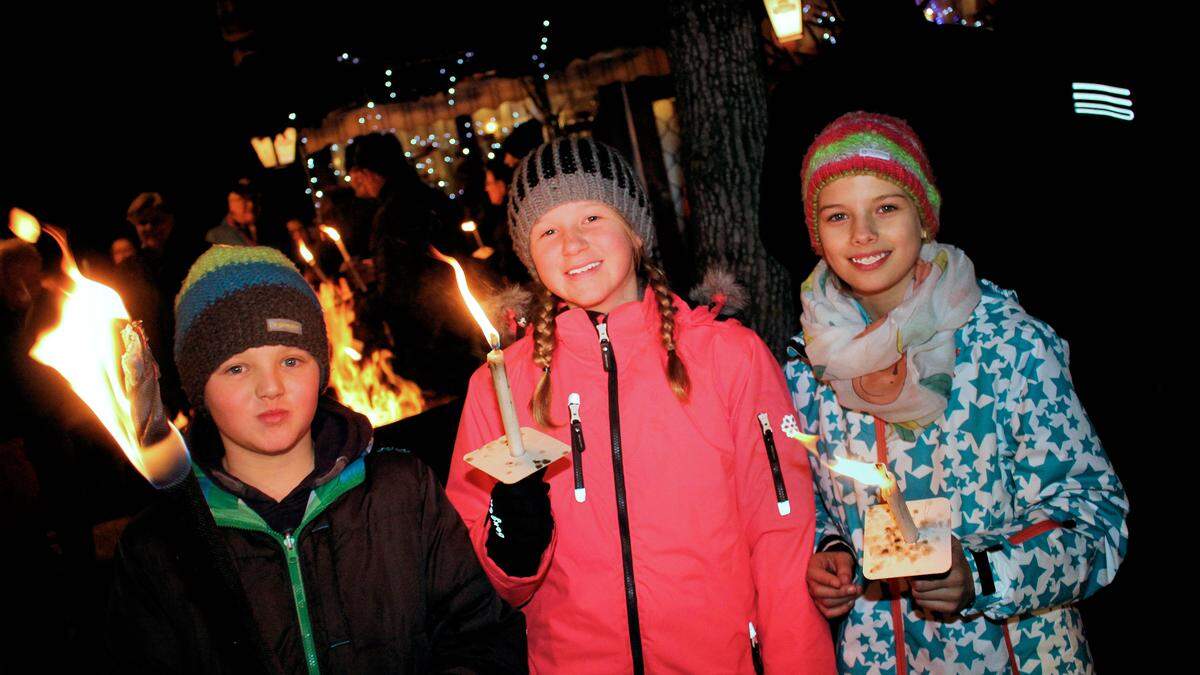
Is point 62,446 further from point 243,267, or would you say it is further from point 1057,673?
point 1057,673

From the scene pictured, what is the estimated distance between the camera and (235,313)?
7.94 feet

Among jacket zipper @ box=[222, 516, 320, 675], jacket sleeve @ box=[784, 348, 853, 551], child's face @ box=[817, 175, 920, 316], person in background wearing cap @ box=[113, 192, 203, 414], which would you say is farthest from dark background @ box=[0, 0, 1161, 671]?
person in background wearing cap @ box=[113, 192, 203, 414]

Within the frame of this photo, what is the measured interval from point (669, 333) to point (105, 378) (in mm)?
1708

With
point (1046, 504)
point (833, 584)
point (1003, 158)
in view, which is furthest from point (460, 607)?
point (1003, 158)

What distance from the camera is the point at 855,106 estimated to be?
8.91 ft

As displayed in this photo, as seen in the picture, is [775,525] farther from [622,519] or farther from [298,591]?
[298,591]

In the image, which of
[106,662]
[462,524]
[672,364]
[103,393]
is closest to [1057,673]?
[672,364]

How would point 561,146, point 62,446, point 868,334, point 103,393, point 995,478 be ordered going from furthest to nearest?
point 62,446 < point 561,146 < point 868,334 < point 995,478 < point 103,393

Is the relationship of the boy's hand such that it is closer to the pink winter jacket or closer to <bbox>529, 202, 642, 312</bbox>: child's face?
the pink winter jacket

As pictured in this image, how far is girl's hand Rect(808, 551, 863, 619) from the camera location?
7.62 ft

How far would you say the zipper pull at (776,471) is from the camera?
246cm

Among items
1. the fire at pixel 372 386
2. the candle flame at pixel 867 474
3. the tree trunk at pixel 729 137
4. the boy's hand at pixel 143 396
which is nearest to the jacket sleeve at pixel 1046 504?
the candle flame at pixel 867 474

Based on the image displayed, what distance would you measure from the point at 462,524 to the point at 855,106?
201 cm

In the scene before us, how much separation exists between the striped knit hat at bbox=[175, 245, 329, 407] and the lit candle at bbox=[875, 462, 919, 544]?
1.85 m
